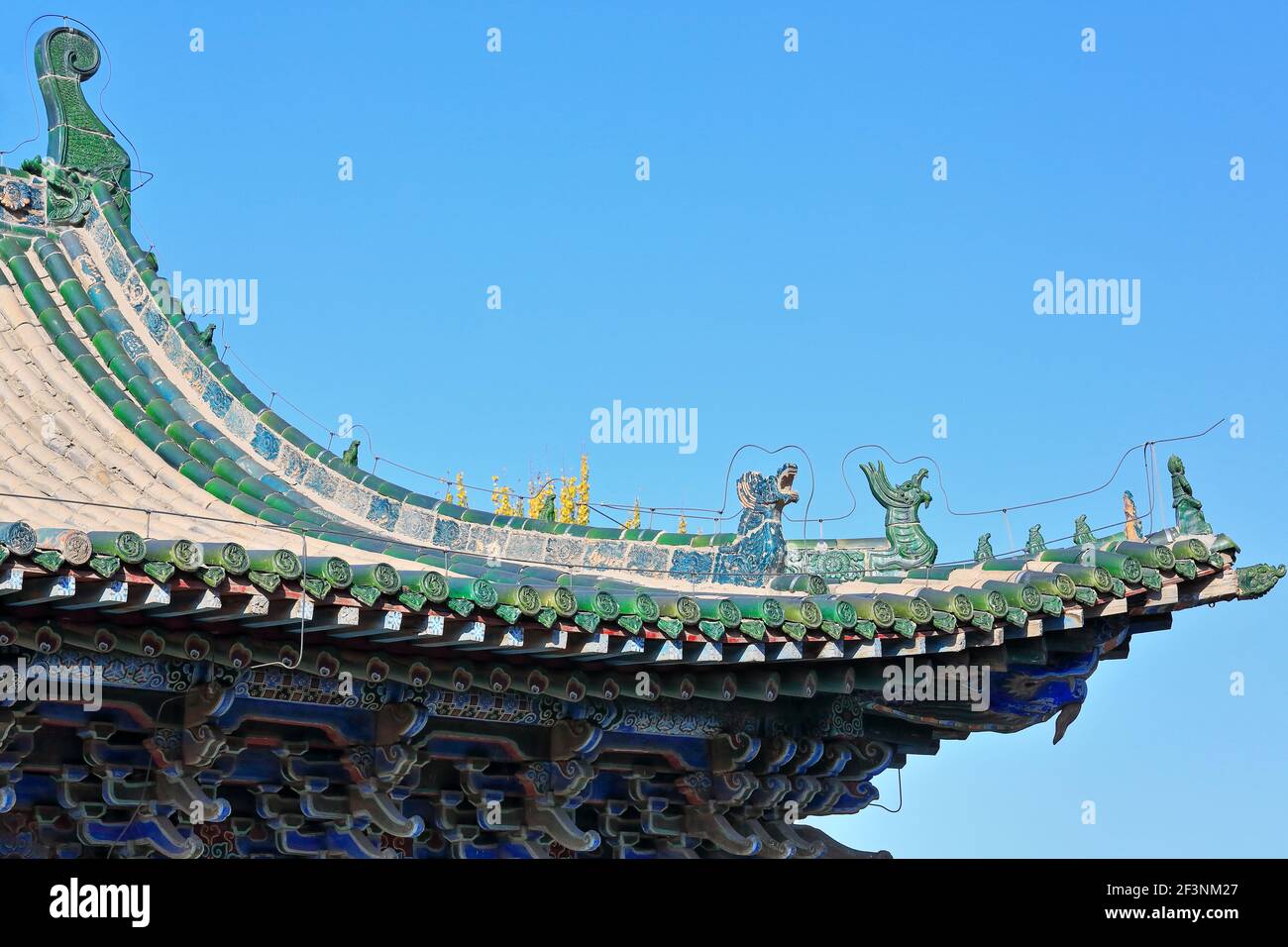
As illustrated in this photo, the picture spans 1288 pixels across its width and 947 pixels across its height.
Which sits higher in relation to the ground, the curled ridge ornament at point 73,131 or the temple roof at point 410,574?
the curled ridge ornament at point 73,131

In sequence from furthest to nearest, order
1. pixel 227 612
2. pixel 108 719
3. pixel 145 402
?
1. pixel 145 402
2. pixel 108 719
3. pixel 227 612

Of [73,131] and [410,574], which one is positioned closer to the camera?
[410,574]

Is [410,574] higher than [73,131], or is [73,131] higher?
[73,131]

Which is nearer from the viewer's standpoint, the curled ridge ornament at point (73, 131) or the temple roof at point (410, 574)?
the temple roof at point (410, 574)

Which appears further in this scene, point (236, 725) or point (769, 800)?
→ point (769, 800)

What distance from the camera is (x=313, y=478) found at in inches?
487

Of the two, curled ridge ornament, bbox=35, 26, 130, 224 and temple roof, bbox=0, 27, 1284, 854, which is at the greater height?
curled ridge ornament, bbox=35, 26, 130, 224

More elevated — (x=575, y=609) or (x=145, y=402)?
(x=145, y=402)

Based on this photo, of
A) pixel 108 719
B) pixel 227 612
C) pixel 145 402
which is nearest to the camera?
pixel 227 612

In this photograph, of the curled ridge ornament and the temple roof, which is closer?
the temple roof
